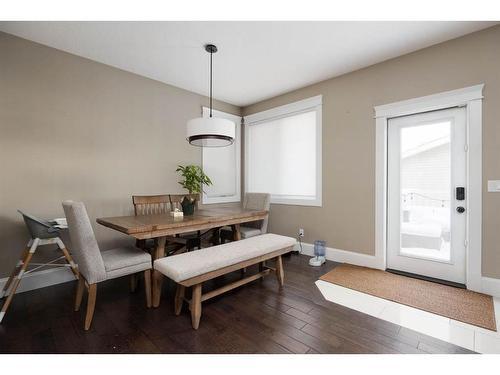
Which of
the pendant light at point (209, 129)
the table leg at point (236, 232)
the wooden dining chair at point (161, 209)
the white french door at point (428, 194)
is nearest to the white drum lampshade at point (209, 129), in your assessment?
the pendant light at point (209, 129)

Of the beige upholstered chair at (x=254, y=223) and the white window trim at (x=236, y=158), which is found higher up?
the white window trim at (x=236, y=158)

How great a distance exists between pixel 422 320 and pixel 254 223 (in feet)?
7.00

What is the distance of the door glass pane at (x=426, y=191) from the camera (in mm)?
2609

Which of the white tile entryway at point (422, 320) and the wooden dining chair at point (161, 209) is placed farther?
the wooden dining chair at point (161, 209)

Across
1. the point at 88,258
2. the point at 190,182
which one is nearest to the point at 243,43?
the point at 190,182

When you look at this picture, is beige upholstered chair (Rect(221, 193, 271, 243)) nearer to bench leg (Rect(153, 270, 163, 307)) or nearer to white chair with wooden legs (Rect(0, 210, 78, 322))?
bench leg (Rect(153, 270, 163, 307))

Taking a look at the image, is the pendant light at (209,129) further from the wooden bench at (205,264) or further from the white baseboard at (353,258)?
the white baseboard at (353,258)

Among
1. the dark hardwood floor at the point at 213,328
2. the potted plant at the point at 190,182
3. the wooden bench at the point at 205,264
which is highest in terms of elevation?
the potted plant at the point at 190,182

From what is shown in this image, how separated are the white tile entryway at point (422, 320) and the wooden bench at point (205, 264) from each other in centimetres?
78

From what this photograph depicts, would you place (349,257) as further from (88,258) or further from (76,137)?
(76,137)

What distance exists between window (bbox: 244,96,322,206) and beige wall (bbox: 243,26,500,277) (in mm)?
146

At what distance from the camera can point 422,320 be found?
6.15ft
